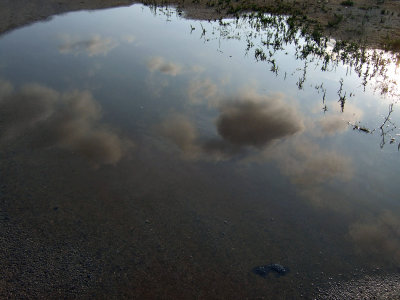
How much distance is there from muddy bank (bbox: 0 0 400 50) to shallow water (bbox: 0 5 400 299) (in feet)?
17.3

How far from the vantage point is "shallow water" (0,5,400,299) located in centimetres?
625

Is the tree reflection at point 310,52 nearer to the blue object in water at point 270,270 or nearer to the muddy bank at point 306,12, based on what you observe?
the muddy bank at point 306,12

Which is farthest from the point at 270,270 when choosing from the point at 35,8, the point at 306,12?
the point at 35,8

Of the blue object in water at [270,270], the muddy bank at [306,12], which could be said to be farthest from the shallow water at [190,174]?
the muddy bank at [306,12]

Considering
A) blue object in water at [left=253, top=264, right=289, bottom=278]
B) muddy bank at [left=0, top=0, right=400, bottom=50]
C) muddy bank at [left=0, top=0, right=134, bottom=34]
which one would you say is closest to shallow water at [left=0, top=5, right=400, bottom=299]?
blue object in water at [left=253, top=264, right=289, bottom=278]

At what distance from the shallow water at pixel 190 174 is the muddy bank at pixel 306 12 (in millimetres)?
5271

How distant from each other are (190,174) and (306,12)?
2037 centimetres

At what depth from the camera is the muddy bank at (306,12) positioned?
19.1m

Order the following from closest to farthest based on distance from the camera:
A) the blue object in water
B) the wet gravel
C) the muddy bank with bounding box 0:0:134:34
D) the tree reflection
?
1. the wet gravel
2. the blue object in water
3. the tree reflection
4. the muddy bank with bounding box 0:0:134:34

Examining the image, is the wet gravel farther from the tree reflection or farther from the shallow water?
the tree reflection

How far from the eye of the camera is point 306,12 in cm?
2386

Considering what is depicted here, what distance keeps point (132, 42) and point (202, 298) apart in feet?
45.9

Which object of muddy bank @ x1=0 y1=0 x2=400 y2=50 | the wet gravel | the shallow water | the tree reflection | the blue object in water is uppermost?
muddy bank @ x1=0 y1=0 x2=400 y2=50

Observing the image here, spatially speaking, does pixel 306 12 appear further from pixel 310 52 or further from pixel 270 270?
pixel 270 270
